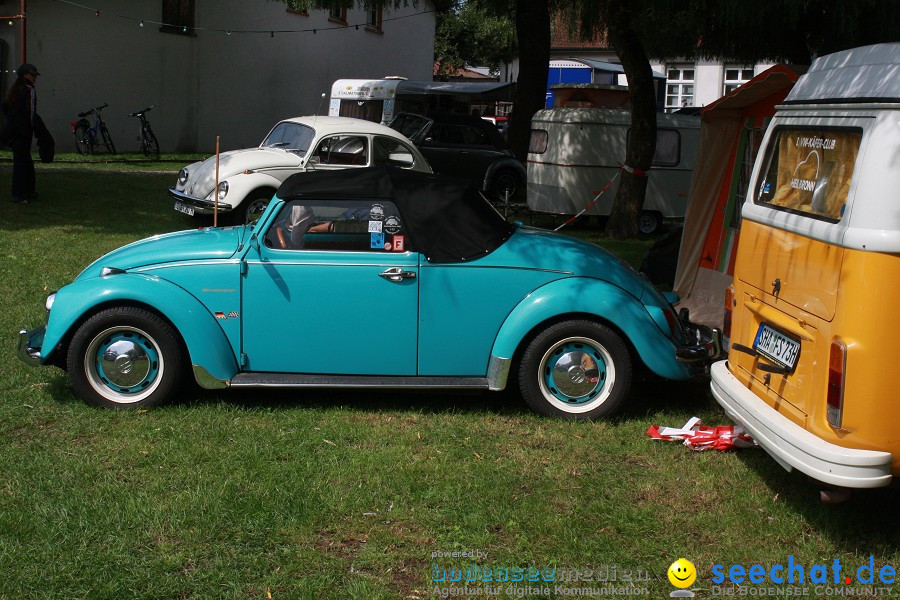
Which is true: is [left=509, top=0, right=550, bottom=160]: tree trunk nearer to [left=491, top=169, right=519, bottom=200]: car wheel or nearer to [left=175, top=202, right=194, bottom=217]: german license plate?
[left=491, top=169, right=519, bottom=200]: car wheel

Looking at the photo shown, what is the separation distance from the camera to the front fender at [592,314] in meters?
5.77

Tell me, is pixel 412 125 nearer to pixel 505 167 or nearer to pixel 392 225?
pixel 505 167

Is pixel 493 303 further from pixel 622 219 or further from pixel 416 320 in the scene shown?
pixel 622 219

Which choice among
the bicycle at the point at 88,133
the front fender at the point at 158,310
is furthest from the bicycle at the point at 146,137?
the front fender at the point at 158,310

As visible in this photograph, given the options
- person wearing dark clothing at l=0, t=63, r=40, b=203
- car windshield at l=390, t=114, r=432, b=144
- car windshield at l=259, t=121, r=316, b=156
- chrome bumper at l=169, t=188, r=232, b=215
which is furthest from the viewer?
car windshield at l=390, t=114, r=432, b=144

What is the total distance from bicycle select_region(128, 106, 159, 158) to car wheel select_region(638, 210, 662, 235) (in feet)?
45.5

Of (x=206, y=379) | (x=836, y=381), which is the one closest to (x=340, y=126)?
(x=206, y=379)

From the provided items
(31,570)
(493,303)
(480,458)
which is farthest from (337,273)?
(31,570)

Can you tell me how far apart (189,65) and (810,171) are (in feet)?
81.0

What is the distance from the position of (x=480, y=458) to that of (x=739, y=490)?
1.39 metres

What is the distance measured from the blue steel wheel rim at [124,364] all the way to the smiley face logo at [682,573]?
324cm

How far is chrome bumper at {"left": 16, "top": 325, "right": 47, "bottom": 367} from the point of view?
5.86 metres

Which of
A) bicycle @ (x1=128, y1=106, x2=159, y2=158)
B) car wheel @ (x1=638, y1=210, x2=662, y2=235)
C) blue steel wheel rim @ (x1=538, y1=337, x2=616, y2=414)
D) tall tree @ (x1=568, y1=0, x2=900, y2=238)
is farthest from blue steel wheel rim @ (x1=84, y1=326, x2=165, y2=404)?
bicycle @ (x1=128, y1=106, x2=159, y2=158)

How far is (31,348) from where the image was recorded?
590 cm
